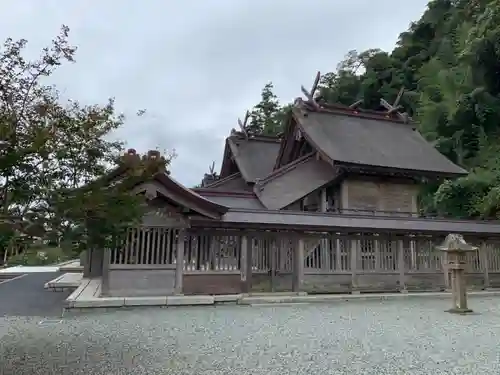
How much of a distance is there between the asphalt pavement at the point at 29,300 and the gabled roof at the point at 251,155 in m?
9.46

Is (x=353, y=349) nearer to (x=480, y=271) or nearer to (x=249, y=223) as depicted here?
(x=249, y=223)

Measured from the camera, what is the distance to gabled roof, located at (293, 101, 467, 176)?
47.3 feet

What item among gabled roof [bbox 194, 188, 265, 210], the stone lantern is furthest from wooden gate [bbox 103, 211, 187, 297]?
the stone lantern

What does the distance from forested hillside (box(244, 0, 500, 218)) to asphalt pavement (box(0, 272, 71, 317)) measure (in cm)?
1602

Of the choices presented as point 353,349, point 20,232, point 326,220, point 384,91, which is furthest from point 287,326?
point 384,91

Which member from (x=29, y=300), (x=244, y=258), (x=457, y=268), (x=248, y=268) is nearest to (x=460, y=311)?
(x=457, y=268)

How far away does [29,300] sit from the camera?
9.53 metres

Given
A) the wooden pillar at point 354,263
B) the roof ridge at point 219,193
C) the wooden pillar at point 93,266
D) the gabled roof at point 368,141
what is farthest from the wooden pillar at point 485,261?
the wooden pillar at point 93,266

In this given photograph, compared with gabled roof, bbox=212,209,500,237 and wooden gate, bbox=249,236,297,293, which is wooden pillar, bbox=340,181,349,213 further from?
wooden gate, bbox=249,236,297,293

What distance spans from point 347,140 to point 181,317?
10.4 m

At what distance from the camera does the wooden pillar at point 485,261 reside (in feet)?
40.3

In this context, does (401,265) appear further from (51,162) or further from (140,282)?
(51,162)

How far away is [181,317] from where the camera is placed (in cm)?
750

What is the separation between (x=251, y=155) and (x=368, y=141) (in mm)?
6482
